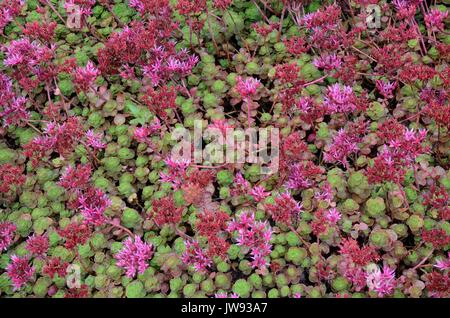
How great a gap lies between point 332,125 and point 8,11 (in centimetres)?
291

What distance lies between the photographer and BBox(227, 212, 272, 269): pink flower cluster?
2904 mm

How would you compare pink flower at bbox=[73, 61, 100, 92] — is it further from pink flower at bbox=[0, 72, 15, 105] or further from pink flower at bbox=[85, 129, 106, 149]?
pink flower at bbox=[0, 72, 15, 105]

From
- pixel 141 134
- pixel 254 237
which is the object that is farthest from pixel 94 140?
pixel 254 237

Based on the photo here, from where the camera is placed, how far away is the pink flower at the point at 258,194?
312 cm

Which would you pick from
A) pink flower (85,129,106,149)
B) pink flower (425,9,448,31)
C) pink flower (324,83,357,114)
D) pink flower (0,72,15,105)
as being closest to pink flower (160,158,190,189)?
pink flower (85,129,106,149)

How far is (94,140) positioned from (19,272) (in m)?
1.03

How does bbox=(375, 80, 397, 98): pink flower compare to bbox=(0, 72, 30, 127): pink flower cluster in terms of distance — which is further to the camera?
bbox=(0, 72, 30, 127): pink flower cluster

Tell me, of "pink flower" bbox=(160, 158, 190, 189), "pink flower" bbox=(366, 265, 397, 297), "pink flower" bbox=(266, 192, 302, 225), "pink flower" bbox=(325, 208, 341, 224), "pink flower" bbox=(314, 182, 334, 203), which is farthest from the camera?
"pink flower" bbox=(160, 158, 190, 189)

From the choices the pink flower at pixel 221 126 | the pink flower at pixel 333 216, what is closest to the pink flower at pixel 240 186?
the pink flower at pixel 221 126

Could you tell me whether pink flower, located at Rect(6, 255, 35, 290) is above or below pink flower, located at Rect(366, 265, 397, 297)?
below

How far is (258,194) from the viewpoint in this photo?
10.3ft

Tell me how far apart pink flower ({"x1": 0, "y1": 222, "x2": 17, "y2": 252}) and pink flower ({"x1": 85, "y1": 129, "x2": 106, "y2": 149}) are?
77 centimetres

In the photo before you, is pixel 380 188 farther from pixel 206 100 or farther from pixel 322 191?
pixel 206 100

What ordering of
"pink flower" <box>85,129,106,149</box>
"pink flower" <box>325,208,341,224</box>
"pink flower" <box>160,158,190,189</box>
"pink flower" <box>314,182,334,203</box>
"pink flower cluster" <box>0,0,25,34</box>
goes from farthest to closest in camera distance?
1. "pink flower cluster" <box>0,0,25,34</box>
2. "pink flower" <box>85,129,106,149</box>
3. "pink flower" <box>160,158,190,189</box>
4. "pink flower" <box>314,182,334,203</box>
5. "pink flower" <box>325,208,341,224</box>
